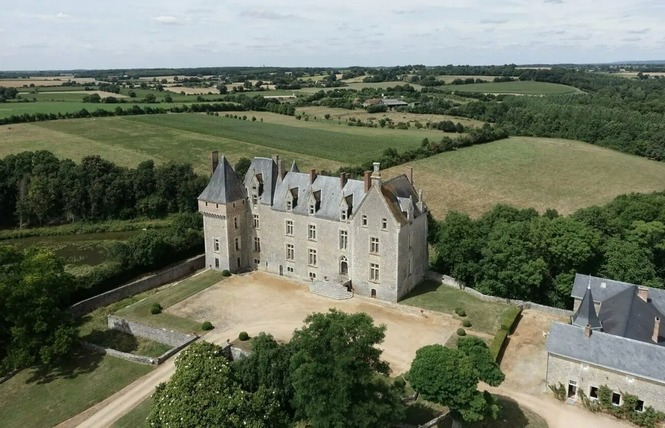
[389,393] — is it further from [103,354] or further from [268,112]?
[268,112]

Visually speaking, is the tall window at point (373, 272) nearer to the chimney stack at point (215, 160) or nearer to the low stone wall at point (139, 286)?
the chimney stack at point (215, 160)

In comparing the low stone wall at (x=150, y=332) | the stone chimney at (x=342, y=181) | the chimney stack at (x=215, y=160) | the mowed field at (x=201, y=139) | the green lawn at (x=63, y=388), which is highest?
the chimney stack at (x=215, y=160)

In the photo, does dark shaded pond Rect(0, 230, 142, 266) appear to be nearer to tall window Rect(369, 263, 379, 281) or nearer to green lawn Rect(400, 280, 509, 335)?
tall window Rect(369, 263, 379, 281)

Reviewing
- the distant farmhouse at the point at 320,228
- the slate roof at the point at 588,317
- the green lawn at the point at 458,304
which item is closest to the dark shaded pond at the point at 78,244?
the distant farmhouse at the point at 320,228

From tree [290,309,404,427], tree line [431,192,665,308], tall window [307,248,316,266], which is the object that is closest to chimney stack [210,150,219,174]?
tall window [307,248,316,266]

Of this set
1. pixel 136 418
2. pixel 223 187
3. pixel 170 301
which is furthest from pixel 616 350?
pixel 223 187

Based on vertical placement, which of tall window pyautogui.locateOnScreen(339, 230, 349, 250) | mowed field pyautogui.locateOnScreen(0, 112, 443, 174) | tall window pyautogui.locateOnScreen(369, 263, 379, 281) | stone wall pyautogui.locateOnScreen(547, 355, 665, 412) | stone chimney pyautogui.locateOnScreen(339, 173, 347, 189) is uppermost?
stone chimney pyautogui.locateOnScreen(339, 173, 347, 189)

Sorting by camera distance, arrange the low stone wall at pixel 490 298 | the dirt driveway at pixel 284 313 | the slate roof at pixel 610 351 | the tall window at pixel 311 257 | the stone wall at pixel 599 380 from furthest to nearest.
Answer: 1. the tall window at pixel 311 257
2. the low stone wall at pixel 490 298
3. the dirt driveway at pixel 284 313
4. the slate roof at pixel 610 351
5. the stone wall at pixel 599 380
